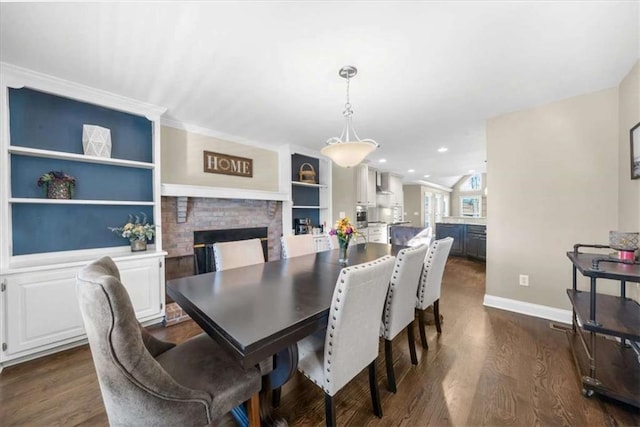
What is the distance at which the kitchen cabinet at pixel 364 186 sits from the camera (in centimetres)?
590

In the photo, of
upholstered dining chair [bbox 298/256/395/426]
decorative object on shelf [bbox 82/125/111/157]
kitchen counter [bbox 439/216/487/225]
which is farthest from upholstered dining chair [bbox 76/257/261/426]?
kitchen counter [bbox 439/216/487/225]

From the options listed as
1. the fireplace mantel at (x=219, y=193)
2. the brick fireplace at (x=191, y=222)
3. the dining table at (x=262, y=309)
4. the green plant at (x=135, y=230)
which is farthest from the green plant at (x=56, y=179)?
the dining table at (x=262, y=309)

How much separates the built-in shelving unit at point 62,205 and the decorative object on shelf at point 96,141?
73 millimetres

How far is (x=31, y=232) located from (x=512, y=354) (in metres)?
4.34

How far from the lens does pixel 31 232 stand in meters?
2.15

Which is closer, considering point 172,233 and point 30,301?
point 30,301

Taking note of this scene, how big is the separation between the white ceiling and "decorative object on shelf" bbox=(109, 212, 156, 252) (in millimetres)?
1343

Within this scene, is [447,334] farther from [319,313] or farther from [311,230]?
[311,230]

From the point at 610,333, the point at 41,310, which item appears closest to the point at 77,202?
the point at 41,310

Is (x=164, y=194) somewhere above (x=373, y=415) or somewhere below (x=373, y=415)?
above

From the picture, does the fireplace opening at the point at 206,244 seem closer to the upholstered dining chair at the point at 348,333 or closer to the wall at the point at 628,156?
the upholstered dining chair at the point at 348,333

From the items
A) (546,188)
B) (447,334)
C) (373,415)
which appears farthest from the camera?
(546,188)

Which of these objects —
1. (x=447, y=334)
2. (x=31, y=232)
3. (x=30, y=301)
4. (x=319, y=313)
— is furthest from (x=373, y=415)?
(x=31, y=232)

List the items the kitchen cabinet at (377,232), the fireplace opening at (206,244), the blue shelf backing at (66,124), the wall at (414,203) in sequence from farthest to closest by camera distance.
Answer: the wall at (414,203)
the kitchen cabinet at (377,232)
the fireplace opening at (206,244)
the blue shelf backing at (66,124)
